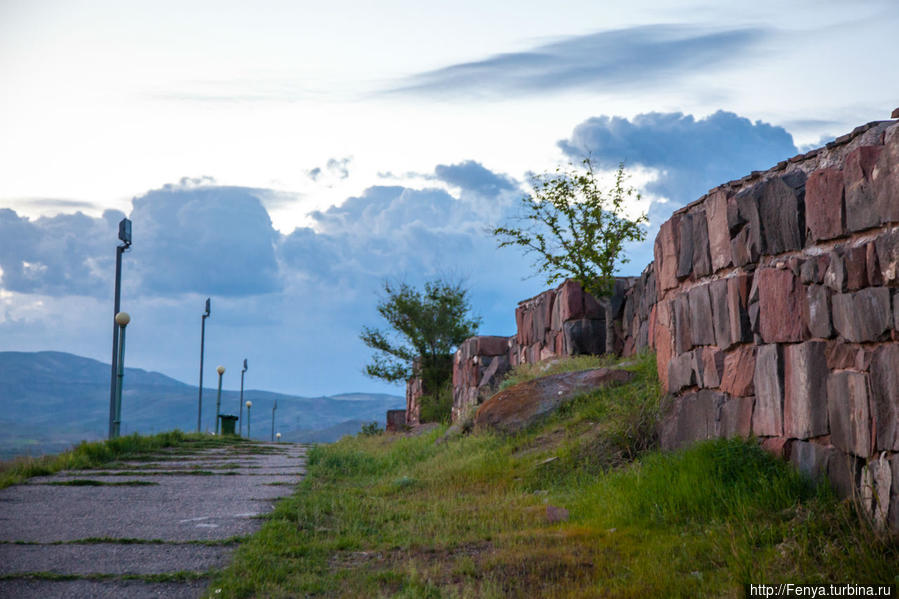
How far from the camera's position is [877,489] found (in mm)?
5141

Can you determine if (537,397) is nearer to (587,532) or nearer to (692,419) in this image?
(692,419)

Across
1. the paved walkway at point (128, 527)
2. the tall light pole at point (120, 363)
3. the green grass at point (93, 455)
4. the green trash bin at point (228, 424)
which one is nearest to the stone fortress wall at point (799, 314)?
the paved walkway at point (128, 527)

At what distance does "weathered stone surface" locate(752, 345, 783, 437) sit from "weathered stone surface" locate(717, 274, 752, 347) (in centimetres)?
29

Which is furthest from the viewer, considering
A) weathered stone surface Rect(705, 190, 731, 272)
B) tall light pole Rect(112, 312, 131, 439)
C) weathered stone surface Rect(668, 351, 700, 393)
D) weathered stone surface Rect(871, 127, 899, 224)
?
tall light pole Rect(112, 312, 131, 439)

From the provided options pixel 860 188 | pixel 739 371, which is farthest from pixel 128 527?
pixel 860 188

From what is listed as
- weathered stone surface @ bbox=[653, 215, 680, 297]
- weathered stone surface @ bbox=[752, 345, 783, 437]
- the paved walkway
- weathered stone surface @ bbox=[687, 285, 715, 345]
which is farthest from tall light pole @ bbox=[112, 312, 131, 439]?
weathered stone surface @ bbox=[752, 345, 783, 437]

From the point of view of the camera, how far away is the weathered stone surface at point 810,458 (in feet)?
18.9

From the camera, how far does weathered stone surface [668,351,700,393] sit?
8.22m

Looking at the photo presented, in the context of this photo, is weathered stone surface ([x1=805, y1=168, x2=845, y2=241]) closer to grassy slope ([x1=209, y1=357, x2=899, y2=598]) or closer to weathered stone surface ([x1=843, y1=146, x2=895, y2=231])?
weathered stone surface ([x1=843, y1=146, x2=895, y2=231])

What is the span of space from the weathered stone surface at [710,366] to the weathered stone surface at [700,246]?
0.80m

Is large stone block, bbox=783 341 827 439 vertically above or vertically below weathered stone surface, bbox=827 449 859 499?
above

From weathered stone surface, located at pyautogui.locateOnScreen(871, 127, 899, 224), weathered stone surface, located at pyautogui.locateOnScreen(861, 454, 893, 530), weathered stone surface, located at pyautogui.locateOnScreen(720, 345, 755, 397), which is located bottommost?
A: weathered stone surface, located at pyautogui.locateOnScreen(861, 454, 893, 530)

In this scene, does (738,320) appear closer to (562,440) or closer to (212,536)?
(562,440)

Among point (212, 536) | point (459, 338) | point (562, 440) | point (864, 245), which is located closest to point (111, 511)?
point (212, 536)
